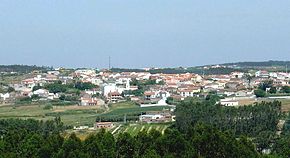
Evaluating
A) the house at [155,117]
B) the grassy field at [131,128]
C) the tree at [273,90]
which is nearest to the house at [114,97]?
the house at [155,117]

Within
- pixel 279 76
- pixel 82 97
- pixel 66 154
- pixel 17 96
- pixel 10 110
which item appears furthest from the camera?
pixel 279 76

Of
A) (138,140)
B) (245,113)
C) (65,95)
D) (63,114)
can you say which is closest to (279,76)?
(65,95)

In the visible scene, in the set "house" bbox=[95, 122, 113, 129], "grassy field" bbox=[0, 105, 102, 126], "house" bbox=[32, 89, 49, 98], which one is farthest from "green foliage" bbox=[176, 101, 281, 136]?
"house" bbox=[32, 89, 49, 98]

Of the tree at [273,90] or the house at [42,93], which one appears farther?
the house at [42,93]

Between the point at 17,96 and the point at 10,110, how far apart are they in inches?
442

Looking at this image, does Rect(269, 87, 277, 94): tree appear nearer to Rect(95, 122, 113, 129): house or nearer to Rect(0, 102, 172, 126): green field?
Rect(0, 102, 172, 126): green field

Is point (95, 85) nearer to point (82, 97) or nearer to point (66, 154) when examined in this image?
point (82, 97)

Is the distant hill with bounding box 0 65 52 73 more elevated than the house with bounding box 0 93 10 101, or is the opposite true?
the distant hill with bounding box 0 65 52 73

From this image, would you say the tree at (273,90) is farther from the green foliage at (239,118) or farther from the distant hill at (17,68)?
the distant hill at (17,68)

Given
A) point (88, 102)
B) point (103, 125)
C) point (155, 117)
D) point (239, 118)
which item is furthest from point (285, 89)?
point (239, 118)

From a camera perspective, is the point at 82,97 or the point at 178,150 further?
the point at 82,97

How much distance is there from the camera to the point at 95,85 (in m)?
68.9

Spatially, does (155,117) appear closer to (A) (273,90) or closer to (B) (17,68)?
(A) (273,90)

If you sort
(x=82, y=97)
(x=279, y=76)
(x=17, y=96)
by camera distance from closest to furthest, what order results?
(x=82, y=97)
(x=17, y=96)
(x=279, y=76)
